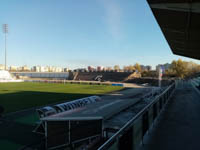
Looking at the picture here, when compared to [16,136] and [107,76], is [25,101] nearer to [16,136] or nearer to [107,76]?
[16,136]

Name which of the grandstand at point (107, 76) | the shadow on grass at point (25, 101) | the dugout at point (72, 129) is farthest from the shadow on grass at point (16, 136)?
the grandstand at point (107, 76)

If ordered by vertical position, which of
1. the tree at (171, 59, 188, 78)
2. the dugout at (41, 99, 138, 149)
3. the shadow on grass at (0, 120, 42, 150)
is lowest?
the shadow on grass at (0, 120, 42, 150)

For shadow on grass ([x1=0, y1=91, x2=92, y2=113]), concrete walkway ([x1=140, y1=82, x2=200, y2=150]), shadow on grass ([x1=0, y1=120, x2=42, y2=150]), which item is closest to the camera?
concrete walkway ([x1=140, y1=82, x2=200, y2=150])

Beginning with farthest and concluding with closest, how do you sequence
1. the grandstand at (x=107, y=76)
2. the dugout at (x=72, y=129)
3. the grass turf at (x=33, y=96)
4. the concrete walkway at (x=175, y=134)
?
the grandstand at (x=107, y=76) < the grass turf at (x=33, y=96) < the dugout at (x=72, y=129) < the concrete walkway at (x=175, y=134)

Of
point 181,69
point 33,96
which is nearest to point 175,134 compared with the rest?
point 33,96

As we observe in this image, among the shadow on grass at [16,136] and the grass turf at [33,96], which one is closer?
the shadow on grass at [16,136]

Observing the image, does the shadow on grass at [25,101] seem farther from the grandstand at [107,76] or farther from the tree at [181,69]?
the tree at [181,69]

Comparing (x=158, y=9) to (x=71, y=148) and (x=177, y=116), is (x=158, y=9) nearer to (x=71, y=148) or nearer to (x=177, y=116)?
(x=177, y=116)

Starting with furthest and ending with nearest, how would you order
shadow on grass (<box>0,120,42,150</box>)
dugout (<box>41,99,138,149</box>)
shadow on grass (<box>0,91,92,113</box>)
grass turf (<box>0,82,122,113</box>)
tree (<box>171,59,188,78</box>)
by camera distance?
tree (<box>171,59,188,78</box>)
grass turf (<box>0,82,122,113</box>)
shadow on grass (<box>0,91,92,113</box>)
shadow on grass (<box>0,120,42,150</box>)
dugout (<box>41,99,138,149</box>)

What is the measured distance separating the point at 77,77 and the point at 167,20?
76198mm

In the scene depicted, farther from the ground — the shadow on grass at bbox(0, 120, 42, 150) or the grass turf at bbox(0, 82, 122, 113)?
the shadow on grass at bbox(0, 120, 42, 150)

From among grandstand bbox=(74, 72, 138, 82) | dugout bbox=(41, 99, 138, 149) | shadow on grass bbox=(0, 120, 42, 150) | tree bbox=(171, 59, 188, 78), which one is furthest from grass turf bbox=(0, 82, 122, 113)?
tree bbox=(171, 59, 188, 78)

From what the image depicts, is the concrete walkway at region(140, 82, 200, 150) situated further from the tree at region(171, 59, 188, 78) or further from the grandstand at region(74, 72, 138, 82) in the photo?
the tree at region(171, 59, 188, 78)

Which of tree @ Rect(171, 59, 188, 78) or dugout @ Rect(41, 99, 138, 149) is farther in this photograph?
tree @ Rect(171, 59, 188, 78)
